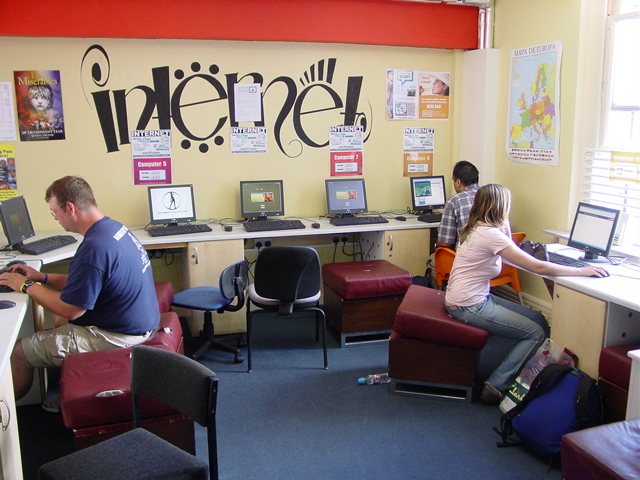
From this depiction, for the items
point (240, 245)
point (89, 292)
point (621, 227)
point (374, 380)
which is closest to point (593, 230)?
point (621, 227)

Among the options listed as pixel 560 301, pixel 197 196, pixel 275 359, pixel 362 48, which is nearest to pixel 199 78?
pixel 197 196

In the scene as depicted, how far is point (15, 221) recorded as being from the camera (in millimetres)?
3887

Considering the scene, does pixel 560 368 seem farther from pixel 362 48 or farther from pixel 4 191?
pixel 4 191

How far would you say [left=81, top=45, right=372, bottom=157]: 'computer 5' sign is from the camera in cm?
453

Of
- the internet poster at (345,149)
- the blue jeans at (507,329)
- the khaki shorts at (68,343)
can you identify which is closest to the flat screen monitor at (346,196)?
the internet poster at (345,149)

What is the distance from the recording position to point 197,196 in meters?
4.80

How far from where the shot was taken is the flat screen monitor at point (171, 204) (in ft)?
14.9

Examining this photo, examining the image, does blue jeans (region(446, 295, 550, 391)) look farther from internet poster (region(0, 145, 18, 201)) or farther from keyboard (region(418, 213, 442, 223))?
internet poster (region(0, 145, 18, 201))

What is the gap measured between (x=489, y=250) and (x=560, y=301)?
19.5 inches

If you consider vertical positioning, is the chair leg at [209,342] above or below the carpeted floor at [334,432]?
above

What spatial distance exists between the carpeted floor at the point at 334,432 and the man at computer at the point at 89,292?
489 mm

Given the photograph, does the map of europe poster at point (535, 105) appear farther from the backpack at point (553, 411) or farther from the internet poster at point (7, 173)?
the internet poster at point (7, 173)

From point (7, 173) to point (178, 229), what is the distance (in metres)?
1.28

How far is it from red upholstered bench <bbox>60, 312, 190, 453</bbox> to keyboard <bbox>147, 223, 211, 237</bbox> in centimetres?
178
